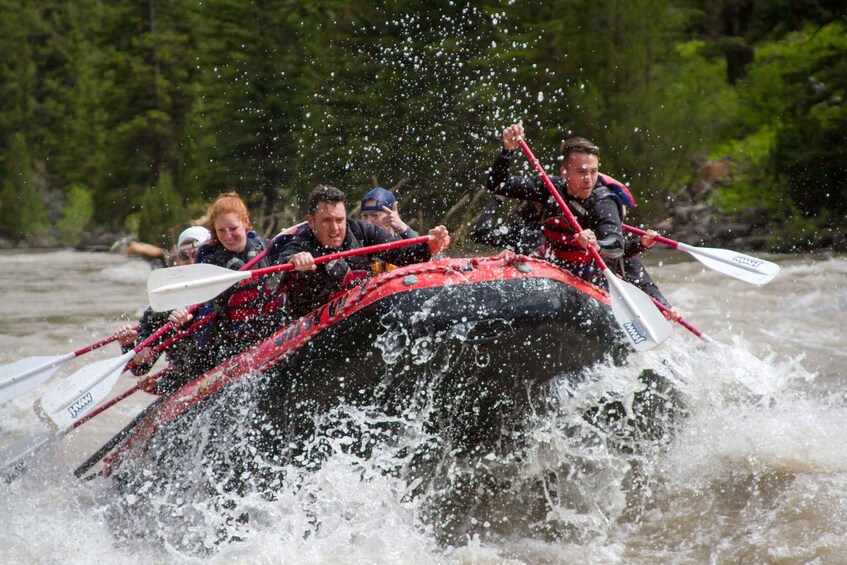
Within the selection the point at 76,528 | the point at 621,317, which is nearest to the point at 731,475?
the point at 621,317

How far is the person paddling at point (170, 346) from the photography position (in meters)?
5.01

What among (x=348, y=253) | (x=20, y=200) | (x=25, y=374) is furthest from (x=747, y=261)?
(x=20, y=200)

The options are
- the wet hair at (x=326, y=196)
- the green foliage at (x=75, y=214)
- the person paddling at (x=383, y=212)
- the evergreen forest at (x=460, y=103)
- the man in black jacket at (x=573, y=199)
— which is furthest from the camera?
the green foliage at (x=75, y=214)

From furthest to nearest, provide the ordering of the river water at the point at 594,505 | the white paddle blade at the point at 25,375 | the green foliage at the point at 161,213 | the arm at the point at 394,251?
the green foliage at the point at 161,213 < the white paddle blade at the point at 25,375 < the arm at the point at 394,251 < the river water at the point at 594,505

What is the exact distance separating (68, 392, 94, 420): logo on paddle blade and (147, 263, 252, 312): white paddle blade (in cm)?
91

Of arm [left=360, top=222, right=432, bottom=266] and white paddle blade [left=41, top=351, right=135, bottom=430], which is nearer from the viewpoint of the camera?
arm [left=360, top=222, right=432, bottom=266]

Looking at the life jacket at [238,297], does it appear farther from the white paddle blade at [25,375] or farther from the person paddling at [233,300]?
the white paddle blade at [25,375]

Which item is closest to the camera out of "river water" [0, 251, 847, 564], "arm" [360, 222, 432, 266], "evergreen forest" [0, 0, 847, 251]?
"river water" [0, 251, 847, 564]

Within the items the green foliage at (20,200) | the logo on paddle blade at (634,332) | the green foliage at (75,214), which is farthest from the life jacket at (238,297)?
the green foliage at (20,200)

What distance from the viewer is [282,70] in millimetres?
21469

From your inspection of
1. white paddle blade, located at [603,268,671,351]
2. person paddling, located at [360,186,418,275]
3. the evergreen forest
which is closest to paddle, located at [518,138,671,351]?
white paddle blade, located at [603,268,671,351]

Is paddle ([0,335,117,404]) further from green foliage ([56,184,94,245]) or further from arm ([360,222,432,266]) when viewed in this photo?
green foliage ([56,184,94,245])

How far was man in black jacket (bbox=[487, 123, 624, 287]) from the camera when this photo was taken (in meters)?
4.45

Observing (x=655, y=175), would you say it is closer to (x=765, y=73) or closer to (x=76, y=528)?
(x=765, y=73)
